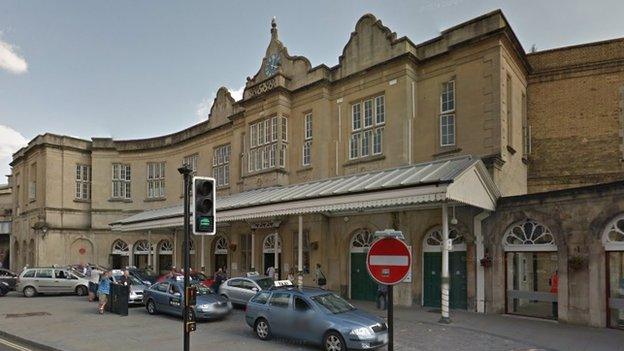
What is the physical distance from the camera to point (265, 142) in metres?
26.0

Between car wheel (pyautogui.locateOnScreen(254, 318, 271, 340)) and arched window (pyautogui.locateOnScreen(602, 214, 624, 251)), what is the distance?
10399 millimetres

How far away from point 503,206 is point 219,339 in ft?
34.9

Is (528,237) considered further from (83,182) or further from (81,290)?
(83,182)

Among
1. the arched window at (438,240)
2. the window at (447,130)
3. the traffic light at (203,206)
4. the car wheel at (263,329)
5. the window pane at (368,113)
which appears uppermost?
the window pane at (368,113)

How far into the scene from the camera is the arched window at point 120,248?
38062 millimetres

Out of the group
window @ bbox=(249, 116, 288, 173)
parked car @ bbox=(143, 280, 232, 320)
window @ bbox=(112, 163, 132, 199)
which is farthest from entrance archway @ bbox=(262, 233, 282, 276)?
window @ bbox=(112, 163, 132, 199)

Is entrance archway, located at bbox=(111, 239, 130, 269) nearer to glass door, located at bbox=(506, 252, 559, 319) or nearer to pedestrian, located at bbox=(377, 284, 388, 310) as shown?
pedestrian, located at bbox=(377, 284, 388, 310)

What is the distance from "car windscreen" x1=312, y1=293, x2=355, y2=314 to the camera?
40.3 ft

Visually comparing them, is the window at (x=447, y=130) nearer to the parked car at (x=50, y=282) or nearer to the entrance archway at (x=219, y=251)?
the entrance archway at (x=219, y=251)

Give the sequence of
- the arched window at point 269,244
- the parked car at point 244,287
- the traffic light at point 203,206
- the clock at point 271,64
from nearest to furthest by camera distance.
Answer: the traffic light at point 203,206 < the parked car at point 244,287 < the arched window at point 269,244 < the clock at point 271,64

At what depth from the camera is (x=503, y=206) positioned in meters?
17.0

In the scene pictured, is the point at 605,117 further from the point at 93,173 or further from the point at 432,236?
the point at 93,173

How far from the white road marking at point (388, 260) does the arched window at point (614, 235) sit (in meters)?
10.9

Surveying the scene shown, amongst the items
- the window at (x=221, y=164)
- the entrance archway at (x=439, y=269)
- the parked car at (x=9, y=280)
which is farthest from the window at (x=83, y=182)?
the entrance archway at (x=439, y=269)
